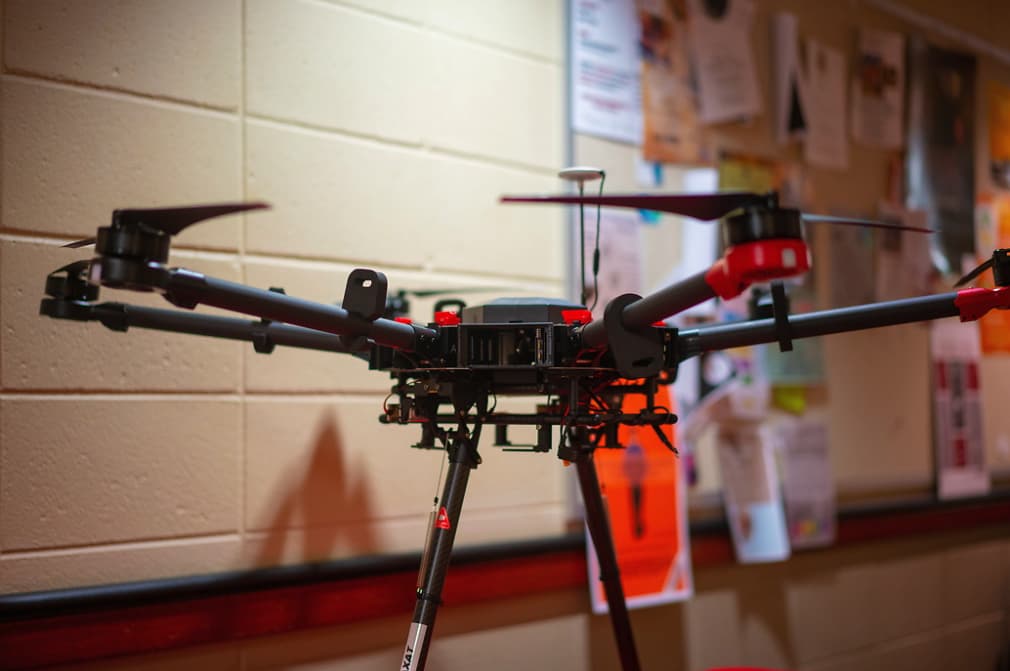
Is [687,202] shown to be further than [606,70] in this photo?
No

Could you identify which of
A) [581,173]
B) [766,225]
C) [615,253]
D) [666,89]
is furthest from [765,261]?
[666,89]

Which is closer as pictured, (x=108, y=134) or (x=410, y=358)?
(x=410, y=358)

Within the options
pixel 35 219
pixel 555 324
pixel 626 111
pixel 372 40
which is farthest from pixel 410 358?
pixel 626 111

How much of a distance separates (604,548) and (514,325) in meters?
0.45

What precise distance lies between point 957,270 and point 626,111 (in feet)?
4.75

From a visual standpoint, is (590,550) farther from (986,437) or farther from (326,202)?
(986,437)

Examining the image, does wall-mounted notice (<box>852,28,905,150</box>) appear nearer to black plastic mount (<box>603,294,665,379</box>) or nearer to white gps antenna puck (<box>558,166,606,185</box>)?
white gps antenna puck (<box>558,166,606,185</box>)

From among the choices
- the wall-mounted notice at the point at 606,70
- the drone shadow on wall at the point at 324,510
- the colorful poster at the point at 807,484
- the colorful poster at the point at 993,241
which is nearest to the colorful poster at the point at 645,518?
the colorful poster at the point at 807,484

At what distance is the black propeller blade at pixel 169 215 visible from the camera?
0.72 m

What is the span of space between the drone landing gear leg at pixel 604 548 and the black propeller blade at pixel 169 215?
59 cm

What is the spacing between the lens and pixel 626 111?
1.96 metres

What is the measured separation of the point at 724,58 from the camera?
2.16 meters

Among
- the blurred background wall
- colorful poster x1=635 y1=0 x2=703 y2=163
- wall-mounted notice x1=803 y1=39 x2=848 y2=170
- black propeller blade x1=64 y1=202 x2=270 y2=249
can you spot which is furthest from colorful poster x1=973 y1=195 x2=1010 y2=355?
black propeller blade x1=64 y1=202 x2=270 y2=249

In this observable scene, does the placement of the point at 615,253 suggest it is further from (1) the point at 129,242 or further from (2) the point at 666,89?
(1) the point at 129,242
